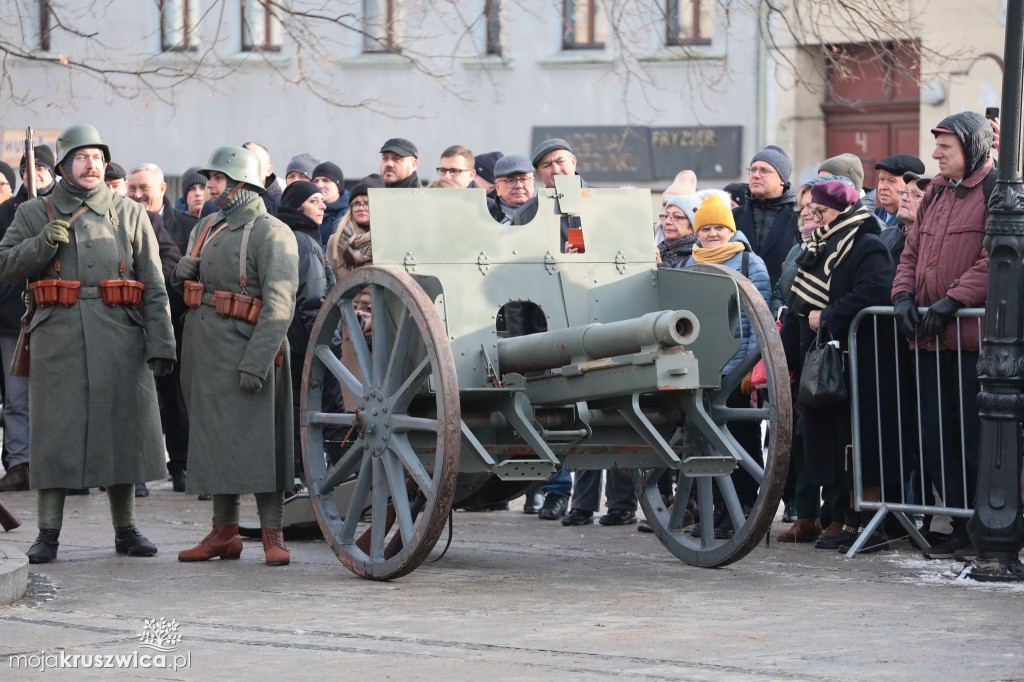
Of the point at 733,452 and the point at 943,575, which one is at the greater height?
the point at 733,452

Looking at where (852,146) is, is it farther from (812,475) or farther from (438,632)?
(438,632)

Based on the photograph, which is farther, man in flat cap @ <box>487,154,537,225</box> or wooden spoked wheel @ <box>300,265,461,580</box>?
man in flat cap @ <box>487,154,537,225</box>

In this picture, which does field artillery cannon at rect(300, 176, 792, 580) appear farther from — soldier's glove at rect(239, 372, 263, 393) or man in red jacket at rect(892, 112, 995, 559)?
man in red jacket at rect(892, 112, 995, 559)

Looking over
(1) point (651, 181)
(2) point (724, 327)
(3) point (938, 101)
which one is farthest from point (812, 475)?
(1) point (651, 181)

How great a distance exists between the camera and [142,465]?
8.58 meters

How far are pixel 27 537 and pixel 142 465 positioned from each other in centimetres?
100

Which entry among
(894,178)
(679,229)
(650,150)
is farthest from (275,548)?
(650,150)

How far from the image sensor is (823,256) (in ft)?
29.5

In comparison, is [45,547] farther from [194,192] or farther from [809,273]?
[194,192]

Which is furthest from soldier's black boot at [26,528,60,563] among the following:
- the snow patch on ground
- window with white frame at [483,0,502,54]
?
window with white frame at [483,0,502,54]

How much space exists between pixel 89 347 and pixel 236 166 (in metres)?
1.10

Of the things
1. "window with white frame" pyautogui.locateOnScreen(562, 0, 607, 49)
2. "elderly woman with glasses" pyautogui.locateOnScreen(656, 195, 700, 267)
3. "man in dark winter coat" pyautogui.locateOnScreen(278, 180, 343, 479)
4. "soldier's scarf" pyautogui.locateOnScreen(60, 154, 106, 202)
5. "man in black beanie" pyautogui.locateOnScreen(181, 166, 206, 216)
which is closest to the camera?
"soldier's scarf" pyautogui.locateOnScreen(60, 154, 106, 202)

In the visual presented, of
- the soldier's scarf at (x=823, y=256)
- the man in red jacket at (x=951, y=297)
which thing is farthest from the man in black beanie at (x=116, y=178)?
the man in red jacket at (x=951, y=297)

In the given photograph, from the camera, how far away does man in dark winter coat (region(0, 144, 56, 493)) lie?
11.5 meters
